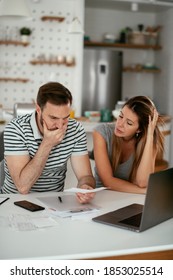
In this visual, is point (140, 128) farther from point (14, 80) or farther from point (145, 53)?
point (145, 53)

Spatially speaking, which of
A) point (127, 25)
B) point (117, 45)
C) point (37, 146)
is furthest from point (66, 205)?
point (127, 25)

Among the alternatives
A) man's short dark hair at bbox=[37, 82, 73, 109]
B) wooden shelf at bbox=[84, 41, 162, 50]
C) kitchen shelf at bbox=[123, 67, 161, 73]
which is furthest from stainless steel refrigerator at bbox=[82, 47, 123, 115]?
man's short dark hair at bbox=[37, 82, 73, 109]

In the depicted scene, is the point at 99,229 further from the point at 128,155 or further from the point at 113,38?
the point at 113,38

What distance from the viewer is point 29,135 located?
2.33 metres

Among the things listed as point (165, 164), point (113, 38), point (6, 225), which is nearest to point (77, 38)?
point (113, 38)

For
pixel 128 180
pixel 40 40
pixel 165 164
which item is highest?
pixel 40 40

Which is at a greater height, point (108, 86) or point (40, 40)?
point (40, 40)

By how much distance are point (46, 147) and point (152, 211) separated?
74 centimetres

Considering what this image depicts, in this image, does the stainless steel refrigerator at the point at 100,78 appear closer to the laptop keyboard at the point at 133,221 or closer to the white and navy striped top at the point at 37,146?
the white and navy striped top at the point at 37,146

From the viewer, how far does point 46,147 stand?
225 cm

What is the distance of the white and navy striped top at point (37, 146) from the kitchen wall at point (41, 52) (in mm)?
4350

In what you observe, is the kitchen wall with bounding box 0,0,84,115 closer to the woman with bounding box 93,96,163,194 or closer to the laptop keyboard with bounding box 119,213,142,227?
the woman with bounding box 93,96,163,194
